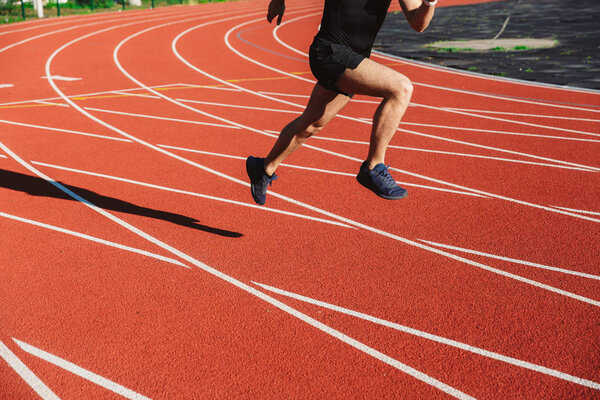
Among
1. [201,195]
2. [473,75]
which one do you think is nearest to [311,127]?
[201,195]

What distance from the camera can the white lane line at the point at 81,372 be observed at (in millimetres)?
2689

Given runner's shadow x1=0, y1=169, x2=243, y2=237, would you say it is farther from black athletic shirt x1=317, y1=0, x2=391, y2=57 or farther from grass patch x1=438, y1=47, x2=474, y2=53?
grass patch x1=438, y1=47, x2=474, y2=53

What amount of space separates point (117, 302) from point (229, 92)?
620 centimetres

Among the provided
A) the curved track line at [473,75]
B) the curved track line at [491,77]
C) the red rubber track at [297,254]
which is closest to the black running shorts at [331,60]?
the red rubber track at [297,254]

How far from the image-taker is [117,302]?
136 inches

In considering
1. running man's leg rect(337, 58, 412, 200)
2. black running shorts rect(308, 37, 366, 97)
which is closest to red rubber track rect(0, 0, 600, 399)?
running man's leg rect(337, 58, 412, 200)

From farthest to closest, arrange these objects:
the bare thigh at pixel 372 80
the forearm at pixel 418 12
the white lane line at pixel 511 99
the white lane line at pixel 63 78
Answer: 1. the white lane line at pixel 63 78
2. the white lane line at pixel 511 99
3. the bare thigh at pixel 372 80
4. the forearm at pixel 418 12

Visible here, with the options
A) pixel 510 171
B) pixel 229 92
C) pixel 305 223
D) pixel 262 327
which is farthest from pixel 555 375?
pixel 229 92

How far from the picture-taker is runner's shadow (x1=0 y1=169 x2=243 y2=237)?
4613 millimetres

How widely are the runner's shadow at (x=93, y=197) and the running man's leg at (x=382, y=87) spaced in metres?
1.38

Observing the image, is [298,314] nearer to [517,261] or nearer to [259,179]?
[259,179]

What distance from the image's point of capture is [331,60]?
11.6ft

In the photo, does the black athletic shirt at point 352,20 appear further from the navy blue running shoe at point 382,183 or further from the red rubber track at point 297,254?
the red rubber track at point 297,254

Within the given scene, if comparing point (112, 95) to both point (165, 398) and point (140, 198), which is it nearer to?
point (140, 198)
